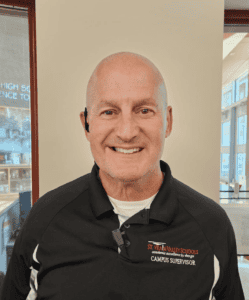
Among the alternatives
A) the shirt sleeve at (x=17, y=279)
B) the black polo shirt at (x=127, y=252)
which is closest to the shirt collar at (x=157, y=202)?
the black polo shirt at (x=127, y=252)

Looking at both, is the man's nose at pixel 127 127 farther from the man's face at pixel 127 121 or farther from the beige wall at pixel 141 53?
the beige wall at pixel 141 53

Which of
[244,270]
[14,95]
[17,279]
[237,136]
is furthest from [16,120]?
[244,270]

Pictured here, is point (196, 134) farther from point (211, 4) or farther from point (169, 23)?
point (211, 4)

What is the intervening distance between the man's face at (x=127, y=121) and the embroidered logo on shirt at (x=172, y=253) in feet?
0.85

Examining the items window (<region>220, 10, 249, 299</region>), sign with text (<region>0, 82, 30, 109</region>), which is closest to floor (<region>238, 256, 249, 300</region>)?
window (<region>220, 10, 249, 299</region>)

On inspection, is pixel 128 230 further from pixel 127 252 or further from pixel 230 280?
pixel 230 280

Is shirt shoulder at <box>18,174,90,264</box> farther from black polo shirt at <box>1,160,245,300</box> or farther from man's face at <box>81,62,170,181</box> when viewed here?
man's face at <box>81,62,170,181</box>

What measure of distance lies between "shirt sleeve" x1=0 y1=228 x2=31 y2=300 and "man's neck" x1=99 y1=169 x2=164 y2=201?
0.43 metres

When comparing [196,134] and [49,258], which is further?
[196,134]

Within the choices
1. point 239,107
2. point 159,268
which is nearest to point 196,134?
point 239,107

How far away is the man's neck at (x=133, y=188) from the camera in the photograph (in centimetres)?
91

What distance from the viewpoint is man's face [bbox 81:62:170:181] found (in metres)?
0.81

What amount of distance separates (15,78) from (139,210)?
149cm

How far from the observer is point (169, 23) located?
1.53 metres
